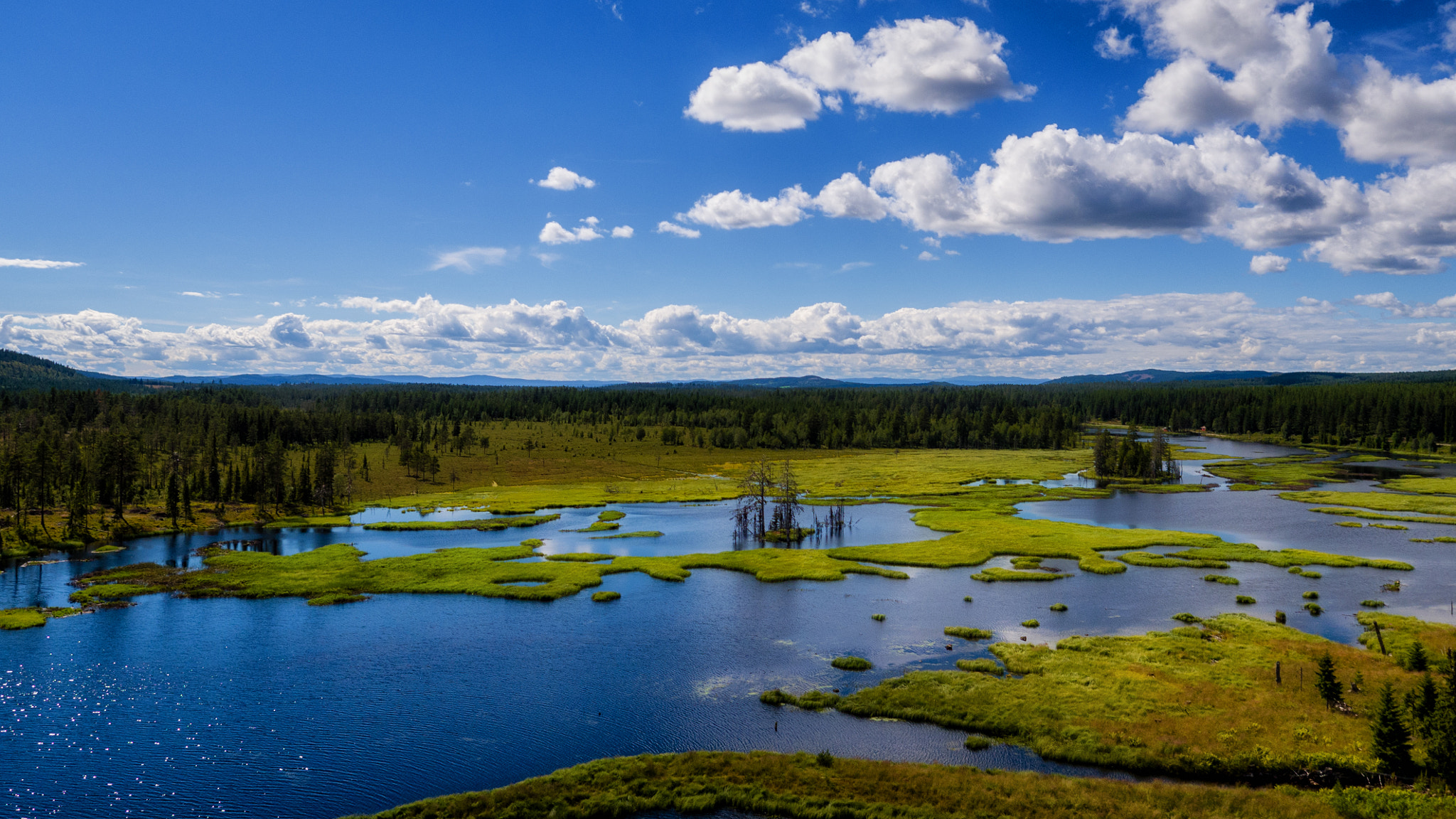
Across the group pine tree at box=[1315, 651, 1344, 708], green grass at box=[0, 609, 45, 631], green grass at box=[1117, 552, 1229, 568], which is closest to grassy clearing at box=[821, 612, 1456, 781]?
pine tree at box=[1315, 651, 1344, 708]

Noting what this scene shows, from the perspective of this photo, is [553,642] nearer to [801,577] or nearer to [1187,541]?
[801,577]

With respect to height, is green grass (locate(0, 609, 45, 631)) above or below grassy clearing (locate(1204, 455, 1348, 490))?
below

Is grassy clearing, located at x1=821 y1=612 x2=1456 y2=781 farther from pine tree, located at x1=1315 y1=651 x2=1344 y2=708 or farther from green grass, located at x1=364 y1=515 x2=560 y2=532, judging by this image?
green grass, located at x1=364 y1=515 x2=560 y2=532

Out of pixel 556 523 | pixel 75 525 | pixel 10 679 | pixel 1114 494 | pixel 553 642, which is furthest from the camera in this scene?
pixel 1114 494

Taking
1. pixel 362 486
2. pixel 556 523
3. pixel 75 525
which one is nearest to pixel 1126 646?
pixel 556 523

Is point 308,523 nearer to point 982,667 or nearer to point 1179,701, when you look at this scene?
point 982,667
